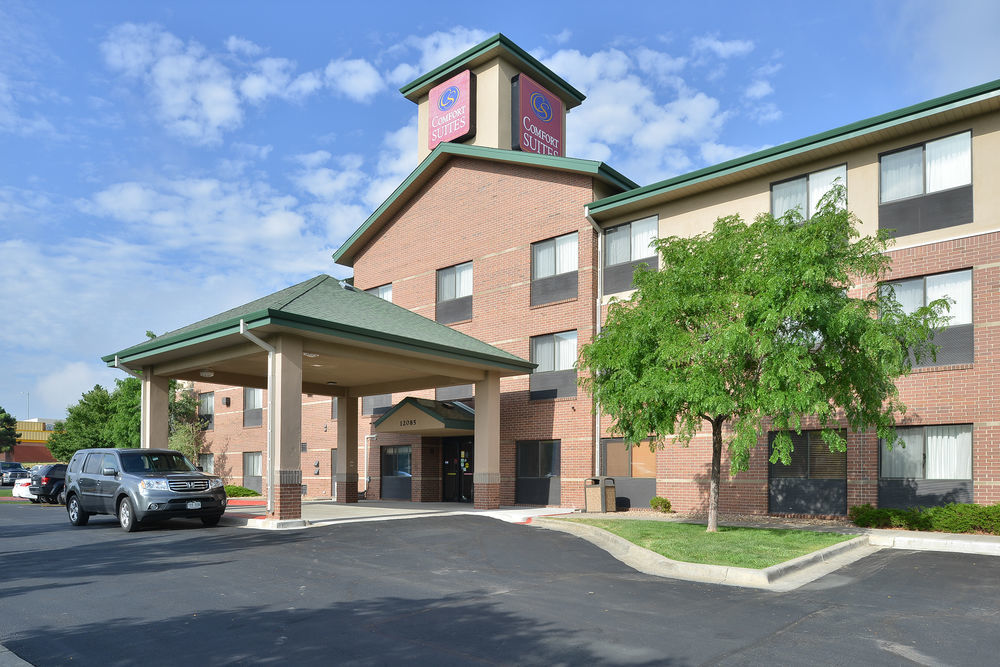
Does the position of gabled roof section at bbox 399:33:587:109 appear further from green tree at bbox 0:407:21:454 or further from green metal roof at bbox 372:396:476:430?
green tree at bbox 0:407:21:454

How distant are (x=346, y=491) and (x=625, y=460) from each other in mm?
10302

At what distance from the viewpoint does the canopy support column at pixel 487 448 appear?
2297 centimetres

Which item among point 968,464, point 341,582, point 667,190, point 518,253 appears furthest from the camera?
point 518,253

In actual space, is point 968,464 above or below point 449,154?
below

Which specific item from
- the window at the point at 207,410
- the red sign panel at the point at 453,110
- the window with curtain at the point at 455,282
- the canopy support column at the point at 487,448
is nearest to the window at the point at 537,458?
the canopy support column at the point at 487,448

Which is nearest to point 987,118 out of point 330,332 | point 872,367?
point 872,367

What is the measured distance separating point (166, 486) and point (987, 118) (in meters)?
20.6

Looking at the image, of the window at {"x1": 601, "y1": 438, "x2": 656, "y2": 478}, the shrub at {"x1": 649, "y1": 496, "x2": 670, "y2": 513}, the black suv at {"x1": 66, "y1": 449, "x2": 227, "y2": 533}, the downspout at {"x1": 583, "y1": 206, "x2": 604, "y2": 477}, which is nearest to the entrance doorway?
the downspout at {"x1": 583, "y1": 206, "x2": 604, "y2": 477}

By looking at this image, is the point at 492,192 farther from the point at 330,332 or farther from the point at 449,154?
the point at 330,332

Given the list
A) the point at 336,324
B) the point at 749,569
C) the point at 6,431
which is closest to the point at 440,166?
the point at 336,324

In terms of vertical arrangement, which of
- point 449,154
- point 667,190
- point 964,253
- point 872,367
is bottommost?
point 872,367

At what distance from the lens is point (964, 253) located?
18141 mm

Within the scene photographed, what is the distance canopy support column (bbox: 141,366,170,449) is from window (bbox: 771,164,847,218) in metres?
18.9

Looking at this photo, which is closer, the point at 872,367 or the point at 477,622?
the point at 477,622
